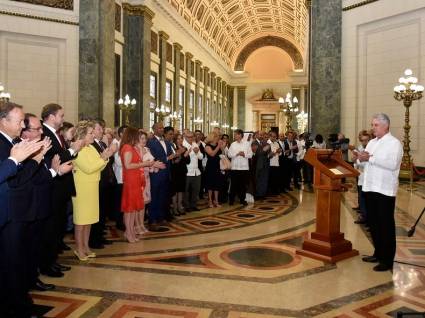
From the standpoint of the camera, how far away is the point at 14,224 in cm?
332

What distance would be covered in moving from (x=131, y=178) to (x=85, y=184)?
1049 millimetres

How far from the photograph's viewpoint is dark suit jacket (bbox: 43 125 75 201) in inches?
171

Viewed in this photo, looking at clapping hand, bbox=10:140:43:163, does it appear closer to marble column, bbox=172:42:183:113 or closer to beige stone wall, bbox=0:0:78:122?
beige stone wall, bbox=0:0:78:122

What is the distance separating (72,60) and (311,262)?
10.5 meters

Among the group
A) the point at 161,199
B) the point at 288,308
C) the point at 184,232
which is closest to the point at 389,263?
the point at 288,308

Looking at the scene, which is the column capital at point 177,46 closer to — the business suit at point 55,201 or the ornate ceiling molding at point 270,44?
the ornate ceiling molding at point 270,44

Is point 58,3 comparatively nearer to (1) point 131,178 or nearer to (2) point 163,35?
(2) point 163,35

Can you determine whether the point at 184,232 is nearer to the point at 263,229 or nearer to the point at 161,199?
the point at 161,199

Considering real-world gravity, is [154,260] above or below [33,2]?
below

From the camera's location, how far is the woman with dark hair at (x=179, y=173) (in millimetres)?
8039

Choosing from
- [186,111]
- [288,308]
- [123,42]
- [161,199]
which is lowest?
[288,308]

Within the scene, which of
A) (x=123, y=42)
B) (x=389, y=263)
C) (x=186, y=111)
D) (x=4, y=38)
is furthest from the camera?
(x=186, y=111)

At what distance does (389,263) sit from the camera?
4.72m

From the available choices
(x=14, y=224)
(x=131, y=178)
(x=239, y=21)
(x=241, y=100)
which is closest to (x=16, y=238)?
(x=14, y=224)
